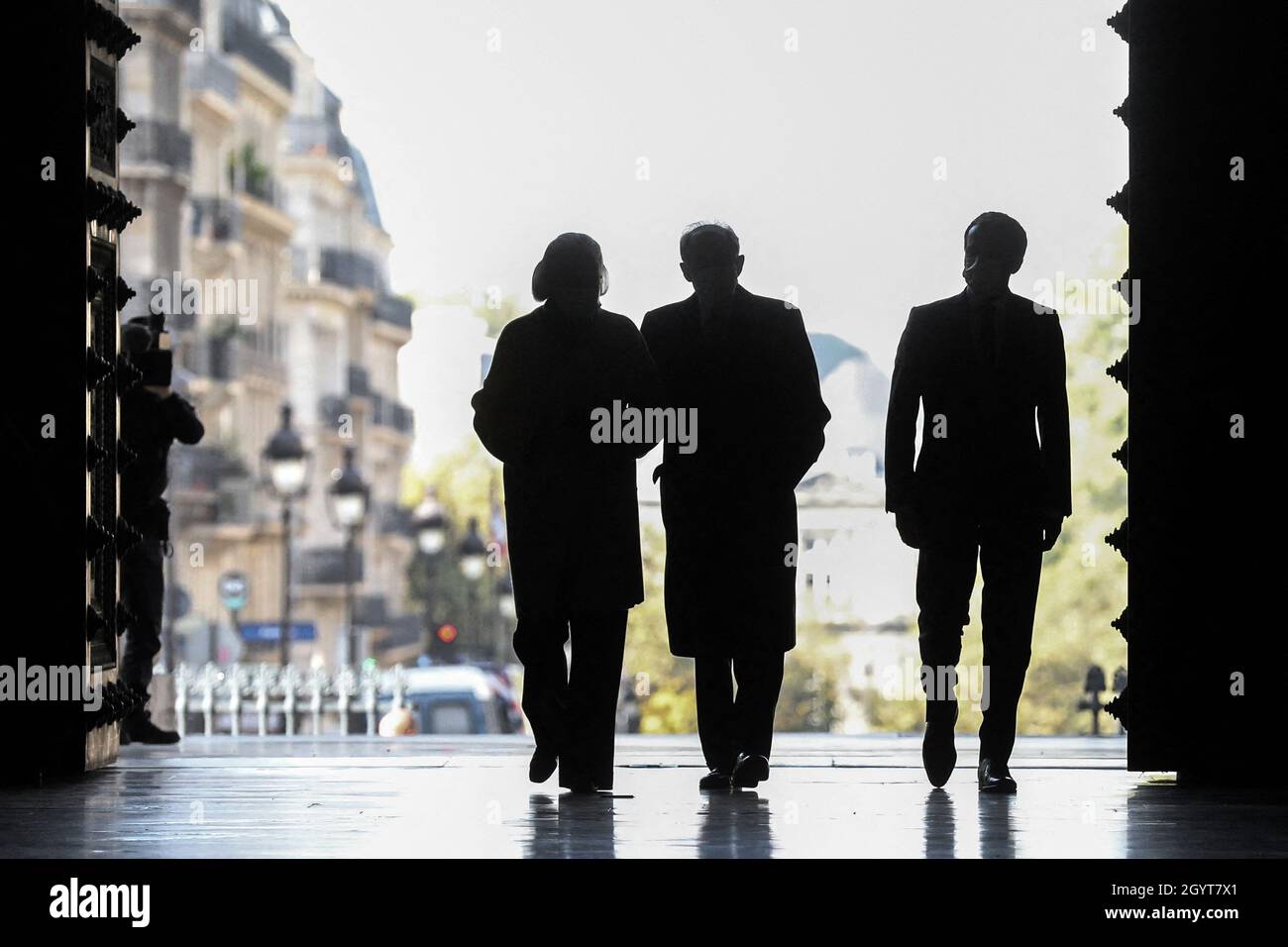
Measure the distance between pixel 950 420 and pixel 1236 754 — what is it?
1699mm

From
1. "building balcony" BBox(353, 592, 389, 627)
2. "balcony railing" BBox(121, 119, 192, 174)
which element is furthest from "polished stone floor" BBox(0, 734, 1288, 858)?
"building balcony" BBox(353, 592, 389, 627)

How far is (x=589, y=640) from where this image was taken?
8.35 meters

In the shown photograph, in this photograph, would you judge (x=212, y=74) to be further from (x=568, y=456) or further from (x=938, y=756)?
(x=938, y=756)

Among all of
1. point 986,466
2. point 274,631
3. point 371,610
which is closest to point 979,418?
point 986,466

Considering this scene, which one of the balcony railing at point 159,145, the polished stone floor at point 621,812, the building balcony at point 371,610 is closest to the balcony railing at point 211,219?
the balcony railing at point 159,145

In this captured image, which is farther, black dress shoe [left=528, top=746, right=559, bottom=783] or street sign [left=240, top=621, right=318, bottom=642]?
street sign [left=240, top=621, right=318, bottom=642]

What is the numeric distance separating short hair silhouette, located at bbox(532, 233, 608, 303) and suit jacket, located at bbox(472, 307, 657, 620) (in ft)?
0.35

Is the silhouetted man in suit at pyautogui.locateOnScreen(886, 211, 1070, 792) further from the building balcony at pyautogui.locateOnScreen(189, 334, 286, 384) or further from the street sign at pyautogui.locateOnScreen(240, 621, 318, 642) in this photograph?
the building balcony at pyautogui.locateOnScreen(189, 334, 286, 384)

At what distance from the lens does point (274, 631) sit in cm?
4253

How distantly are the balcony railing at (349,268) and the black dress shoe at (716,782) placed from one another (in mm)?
59125

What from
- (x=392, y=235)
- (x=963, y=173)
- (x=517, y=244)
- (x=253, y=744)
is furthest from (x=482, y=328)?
(x=253, y=744)

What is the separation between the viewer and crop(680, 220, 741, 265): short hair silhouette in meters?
8.55
